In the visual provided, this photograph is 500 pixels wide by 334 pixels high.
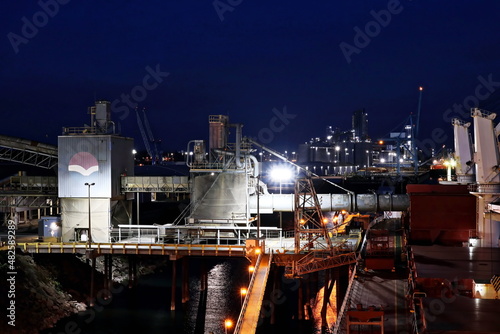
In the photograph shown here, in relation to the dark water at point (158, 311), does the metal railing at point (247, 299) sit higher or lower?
higher

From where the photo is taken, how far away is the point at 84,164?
49.4m

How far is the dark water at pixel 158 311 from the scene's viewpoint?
40.9m

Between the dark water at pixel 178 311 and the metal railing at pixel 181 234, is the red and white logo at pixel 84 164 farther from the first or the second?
the dark water at pixel 178 311

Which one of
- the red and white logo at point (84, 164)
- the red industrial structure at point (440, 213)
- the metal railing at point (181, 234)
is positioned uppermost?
the red and white logo at point (84, 164)

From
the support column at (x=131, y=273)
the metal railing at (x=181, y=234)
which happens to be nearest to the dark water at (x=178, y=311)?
the support column at (x=131, y=273)

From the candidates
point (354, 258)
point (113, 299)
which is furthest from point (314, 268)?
point (113, 299)

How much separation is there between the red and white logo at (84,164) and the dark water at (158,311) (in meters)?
11.9

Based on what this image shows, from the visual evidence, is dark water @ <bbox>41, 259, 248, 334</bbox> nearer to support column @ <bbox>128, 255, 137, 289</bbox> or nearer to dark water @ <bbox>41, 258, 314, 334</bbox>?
dark water @ <bbox>41, 258, 314, 334</bbox>

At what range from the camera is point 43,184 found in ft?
176

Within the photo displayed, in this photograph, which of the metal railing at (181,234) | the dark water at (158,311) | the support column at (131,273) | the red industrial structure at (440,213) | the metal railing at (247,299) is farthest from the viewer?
the support column at (131,273)

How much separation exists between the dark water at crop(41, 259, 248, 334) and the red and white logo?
11934mm

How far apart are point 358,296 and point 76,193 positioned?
3164 centimetres

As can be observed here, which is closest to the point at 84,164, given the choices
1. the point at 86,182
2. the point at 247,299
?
the point at 86,182

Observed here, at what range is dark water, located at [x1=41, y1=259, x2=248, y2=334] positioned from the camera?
4094 cm
